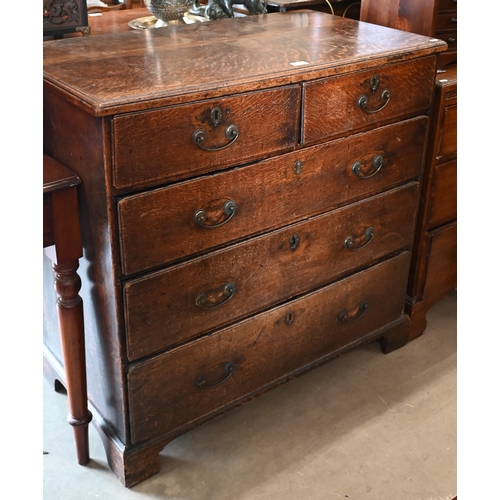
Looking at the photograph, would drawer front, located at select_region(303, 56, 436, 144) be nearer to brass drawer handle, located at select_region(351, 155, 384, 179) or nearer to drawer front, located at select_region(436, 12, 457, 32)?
brass drawer handle, located at select_region(351, 155, 384, 179)

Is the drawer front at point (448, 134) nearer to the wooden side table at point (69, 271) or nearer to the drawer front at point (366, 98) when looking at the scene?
the drawer front at point (366, 98)

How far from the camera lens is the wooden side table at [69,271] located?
124 centimetres

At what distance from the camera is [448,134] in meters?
1.78

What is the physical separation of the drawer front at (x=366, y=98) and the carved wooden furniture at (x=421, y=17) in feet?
0.67

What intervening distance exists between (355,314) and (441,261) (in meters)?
0.39

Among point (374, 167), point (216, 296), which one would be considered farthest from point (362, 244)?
point (216, 296)

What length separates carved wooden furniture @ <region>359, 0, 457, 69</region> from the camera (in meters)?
1.73

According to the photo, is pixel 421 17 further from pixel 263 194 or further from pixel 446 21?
pixel 263 194

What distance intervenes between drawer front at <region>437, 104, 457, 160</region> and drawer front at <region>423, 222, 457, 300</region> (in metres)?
0.25

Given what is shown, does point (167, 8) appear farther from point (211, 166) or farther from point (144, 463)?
point (144, 463)

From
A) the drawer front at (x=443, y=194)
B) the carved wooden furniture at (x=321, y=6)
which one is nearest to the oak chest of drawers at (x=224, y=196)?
the drawer front at (x=443, y=194)

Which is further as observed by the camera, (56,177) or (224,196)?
(224,196)

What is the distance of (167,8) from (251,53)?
437 millimetres

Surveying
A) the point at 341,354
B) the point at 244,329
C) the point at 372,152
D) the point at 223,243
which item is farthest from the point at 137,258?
the point at 341,354
